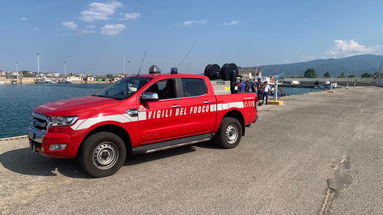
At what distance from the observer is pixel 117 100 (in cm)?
508

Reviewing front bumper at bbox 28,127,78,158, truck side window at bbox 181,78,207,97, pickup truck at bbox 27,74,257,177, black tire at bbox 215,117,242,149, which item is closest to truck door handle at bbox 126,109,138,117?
pickup truck at bbox 27,74,257,177

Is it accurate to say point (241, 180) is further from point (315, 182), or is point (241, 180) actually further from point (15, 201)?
point (15, 201)

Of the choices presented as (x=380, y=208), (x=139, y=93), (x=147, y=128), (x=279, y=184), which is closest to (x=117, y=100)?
(x=139, y=93)

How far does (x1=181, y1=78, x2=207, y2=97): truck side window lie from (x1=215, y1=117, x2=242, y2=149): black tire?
0.99 metres

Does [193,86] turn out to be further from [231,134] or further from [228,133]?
[231,134]

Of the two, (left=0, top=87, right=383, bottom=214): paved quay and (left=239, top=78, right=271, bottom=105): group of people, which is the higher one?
(left=239, top=78, right=271, bottom=105): group of people

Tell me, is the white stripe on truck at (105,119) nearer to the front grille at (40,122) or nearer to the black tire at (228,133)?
the front grille at (40,122)

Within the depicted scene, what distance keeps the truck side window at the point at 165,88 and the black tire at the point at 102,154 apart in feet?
4.26

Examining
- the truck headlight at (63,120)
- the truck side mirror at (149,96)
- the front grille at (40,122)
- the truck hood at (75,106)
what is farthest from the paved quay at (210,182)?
the truck side mirror at (149,96)

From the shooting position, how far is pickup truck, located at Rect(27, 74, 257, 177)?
14.8ft

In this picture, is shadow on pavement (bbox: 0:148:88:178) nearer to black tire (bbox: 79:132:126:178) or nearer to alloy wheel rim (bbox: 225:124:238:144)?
black tire (bbox: 79:132:126:178)

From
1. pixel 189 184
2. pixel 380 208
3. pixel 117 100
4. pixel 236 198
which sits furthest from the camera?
pixel 117 100

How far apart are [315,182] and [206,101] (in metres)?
2.72

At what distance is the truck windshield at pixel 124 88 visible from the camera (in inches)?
212
